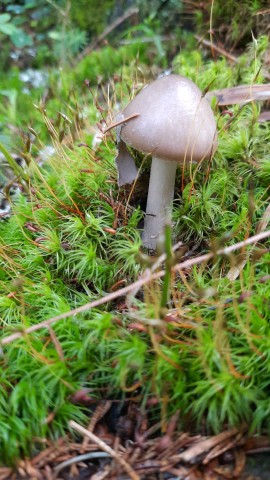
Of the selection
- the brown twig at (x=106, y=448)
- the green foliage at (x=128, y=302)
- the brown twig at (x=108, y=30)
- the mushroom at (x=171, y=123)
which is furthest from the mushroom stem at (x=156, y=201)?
the brown twig at (x=108, y=30)

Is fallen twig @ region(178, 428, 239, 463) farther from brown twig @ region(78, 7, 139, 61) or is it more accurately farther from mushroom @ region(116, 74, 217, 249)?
brown twig @ region(78, 7, 139, 61)

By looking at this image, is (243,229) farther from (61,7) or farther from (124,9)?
(61,7)

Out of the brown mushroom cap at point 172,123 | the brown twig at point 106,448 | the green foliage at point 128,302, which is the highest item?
the brown mushroom cap at point 172,123

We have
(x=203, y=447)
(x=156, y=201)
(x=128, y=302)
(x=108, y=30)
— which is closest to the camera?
(x=203, y=447)

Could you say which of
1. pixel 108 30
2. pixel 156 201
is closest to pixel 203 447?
pixel 156 201

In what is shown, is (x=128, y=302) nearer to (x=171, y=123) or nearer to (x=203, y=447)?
(x=203, y=447)

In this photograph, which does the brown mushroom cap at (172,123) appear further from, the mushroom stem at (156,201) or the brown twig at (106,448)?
the brown twig at (106,448)

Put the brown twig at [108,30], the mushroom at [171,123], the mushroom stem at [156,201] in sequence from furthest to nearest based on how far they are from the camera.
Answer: the brown twig at [108,30] < the mushroom stem at [156,201] < the mushroom at [171,123]
